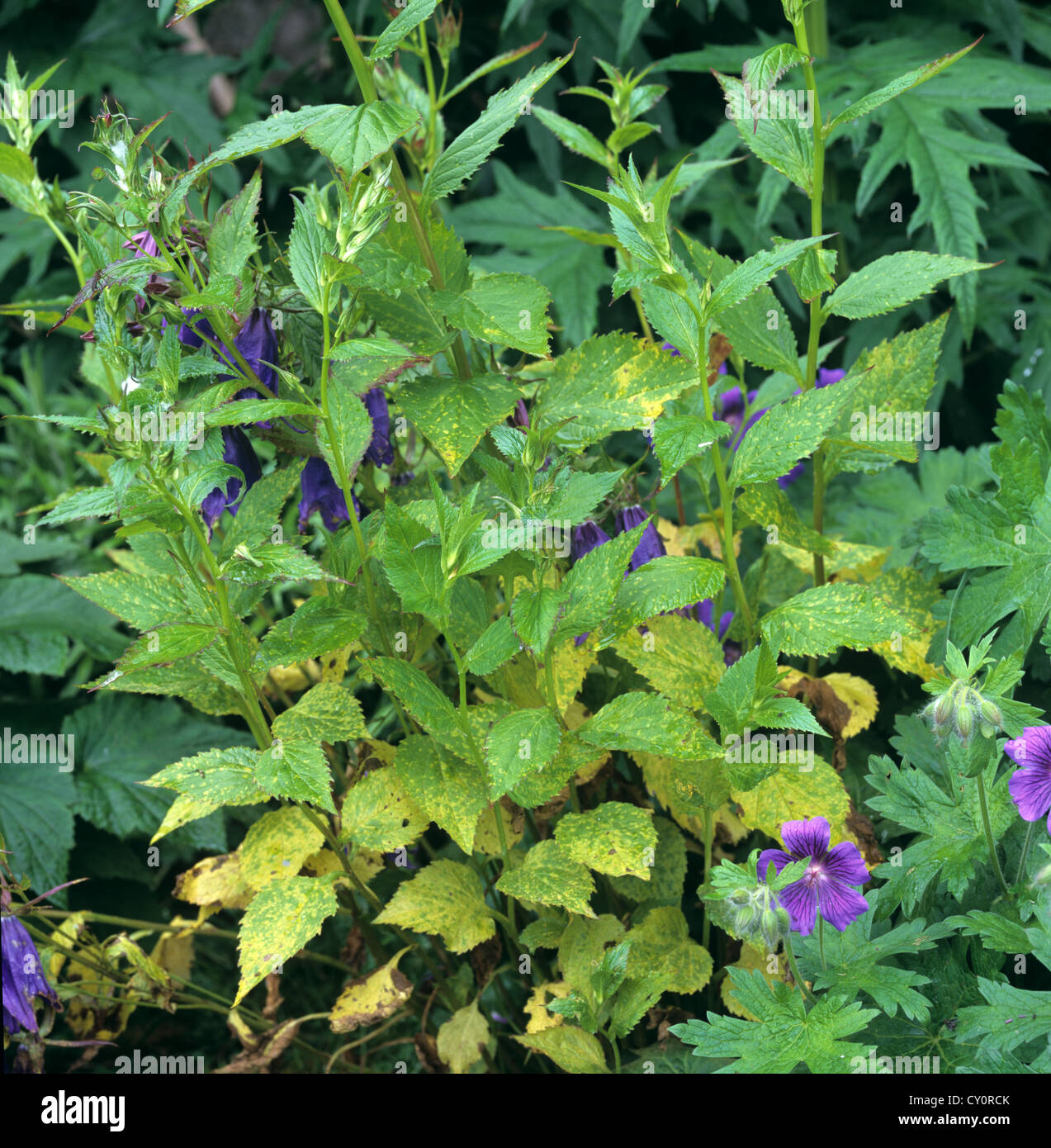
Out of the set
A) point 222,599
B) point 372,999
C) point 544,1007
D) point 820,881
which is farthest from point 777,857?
point 222,599

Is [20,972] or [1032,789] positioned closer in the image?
[1032,789]

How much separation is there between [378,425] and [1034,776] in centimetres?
64

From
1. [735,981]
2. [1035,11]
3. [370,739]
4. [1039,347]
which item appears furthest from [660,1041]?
[1035,11]

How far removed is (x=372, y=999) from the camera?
1.03 metres

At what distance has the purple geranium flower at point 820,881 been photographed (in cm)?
89

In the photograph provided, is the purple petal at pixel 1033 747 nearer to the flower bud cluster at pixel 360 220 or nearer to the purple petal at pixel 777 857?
the purple petal at pixel 777 857

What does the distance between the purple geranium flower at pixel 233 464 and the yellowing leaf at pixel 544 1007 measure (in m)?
0.53

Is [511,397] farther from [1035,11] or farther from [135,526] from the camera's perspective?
[1035,11]

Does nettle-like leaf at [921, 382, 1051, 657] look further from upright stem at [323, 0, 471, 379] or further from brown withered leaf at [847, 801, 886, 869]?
upright stem at [323, 0, 471, 379]

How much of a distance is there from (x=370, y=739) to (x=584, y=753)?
250 mm

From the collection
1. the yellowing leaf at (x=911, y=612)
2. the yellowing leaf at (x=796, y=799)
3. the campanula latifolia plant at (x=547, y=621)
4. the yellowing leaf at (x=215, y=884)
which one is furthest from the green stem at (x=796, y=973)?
the yellowing leaf at (x=215, y=884)

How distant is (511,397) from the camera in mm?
960

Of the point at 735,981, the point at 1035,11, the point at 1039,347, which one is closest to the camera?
the point at 735,981

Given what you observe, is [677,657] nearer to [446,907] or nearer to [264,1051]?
[446,907]
